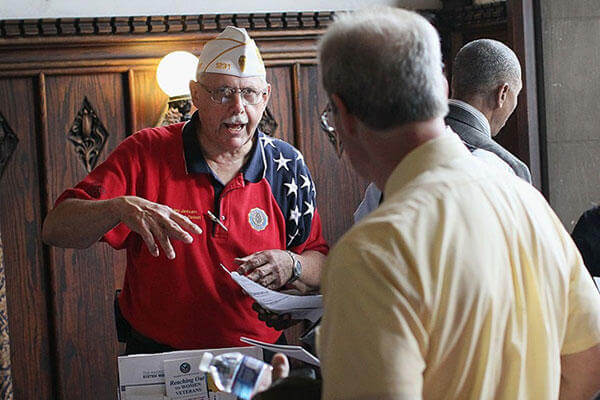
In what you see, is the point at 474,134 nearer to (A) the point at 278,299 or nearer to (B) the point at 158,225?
(A) the point at 278,299

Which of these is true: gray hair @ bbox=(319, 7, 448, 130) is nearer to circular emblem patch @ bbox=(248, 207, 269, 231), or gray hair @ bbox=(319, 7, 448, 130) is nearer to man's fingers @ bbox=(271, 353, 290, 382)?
man's fingers @ bbox=(271, 353, 290, 382)

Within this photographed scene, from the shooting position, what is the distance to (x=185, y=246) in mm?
2158

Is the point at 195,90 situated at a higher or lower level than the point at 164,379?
higher

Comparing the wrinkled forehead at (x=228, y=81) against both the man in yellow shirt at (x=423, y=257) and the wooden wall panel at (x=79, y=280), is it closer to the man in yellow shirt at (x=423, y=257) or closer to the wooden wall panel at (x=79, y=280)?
the man in yellow shirt at (x=423, y=257)

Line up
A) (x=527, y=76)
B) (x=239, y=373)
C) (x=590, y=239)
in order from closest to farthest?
1. (x=239, y=373)
2. (x=590, y=239)
3. (x=527, y=76)

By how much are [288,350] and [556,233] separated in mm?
647

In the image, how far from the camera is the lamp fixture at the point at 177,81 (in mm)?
3750

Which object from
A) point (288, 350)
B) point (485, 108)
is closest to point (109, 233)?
point (288, 350)

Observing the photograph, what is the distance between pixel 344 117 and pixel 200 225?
1.13 metres

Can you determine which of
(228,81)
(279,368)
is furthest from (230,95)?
(279,368)

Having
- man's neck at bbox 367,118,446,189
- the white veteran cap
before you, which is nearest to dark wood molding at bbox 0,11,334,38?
the white veteran cap

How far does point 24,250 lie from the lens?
150 inches

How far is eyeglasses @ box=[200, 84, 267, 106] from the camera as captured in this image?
228 cm

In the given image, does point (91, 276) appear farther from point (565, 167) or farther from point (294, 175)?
point (565, 167)
